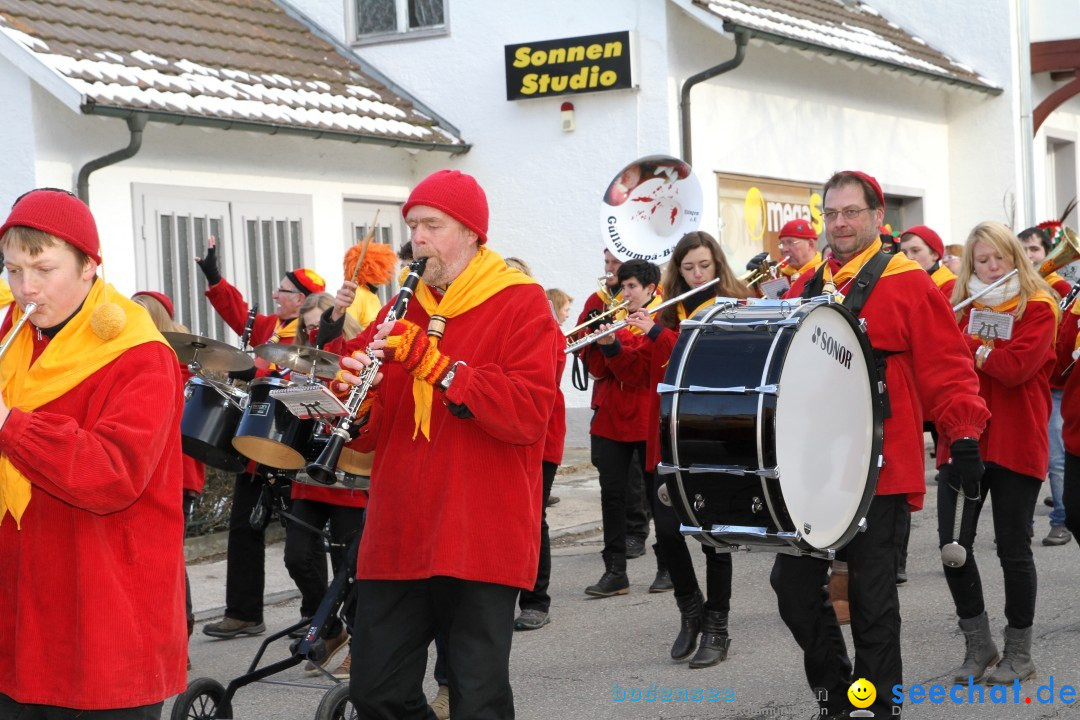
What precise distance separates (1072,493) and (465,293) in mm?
3203

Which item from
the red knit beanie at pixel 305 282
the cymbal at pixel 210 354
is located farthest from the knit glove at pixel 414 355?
the red knit beanie at pixel 305 282

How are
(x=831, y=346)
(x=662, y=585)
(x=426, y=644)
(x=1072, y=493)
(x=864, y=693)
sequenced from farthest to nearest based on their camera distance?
1. (x=662, y=585)
2. (x=1072, y=493)
3. (x=864, y=693)
4. (x=831, y=346)
5. (x=426, y=644)

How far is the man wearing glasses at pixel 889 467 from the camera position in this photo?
4.70 m

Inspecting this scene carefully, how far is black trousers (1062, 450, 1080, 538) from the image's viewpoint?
6000 millimetres

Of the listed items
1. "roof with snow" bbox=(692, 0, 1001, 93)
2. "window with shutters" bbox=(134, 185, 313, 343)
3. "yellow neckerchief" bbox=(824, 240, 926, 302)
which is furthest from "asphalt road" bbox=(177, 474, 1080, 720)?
"roof with snow" bbox=(692, 0, 1001, 93)

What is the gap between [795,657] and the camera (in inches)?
246

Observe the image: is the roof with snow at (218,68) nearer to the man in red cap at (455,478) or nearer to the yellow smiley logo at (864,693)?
the man in red cap at (455,478)

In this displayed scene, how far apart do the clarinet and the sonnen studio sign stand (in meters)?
9.08

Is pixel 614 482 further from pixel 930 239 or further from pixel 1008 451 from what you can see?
pixel 930 239

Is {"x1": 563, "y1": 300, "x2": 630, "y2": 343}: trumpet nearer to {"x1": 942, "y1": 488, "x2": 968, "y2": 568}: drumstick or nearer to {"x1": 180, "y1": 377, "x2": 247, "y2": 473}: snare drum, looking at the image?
{"x1": 180, "y1": 377, "x2": 247, "y2": 473}: snare drum

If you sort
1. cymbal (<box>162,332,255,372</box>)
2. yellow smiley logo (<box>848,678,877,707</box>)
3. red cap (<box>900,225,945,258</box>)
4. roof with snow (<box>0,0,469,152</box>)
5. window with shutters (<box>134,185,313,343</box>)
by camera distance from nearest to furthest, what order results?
1. yellow smiley logo (<box>848,678,877,707</box>)
2. cymbal (<box>162,332,255,372</box>)
3. red cap (<box>900,225,945,258</box>)
4. roof with snow (<box>0,0,469,152</box>)
5. window with shutters (<box>134,185,313,343</box>)

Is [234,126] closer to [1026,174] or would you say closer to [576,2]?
[576,2]

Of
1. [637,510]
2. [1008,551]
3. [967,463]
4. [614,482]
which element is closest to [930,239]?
[637,510]

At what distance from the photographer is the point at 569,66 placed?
42.9 feet
